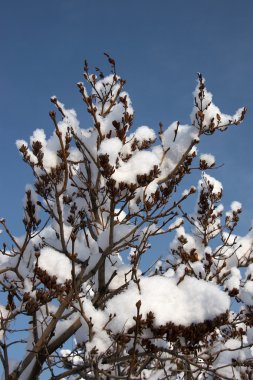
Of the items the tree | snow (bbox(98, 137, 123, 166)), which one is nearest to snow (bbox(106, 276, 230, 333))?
the tree

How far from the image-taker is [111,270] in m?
4.70

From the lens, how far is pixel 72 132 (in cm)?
439

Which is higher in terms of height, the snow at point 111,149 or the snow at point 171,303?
the snow at point 111,149

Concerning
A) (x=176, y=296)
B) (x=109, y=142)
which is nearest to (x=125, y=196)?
(x=109, y=142)

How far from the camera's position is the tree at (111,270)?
9.95ft

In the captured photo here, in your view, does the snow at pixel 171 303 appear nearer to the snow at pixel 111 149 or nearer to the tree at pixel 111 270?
the tree at pixel 111 270

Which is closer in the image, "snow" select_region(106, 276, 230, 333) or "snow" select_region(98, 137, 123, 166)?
"snow" select_region(106, 276, 230, 333)

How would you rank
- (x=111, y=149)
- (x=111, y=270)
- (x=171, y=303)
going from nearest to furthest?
(x=171, y=303)
(x=111, y=149)
(x=111, y=270)

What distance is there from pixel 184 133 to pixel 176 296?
2.27 meters

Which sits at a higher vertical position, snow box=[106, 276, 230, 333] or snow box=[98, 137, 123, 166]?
snow box=[98, 137, 123, 166]

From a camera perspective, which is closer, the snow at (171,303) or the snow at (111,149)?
the snow at (171,303)

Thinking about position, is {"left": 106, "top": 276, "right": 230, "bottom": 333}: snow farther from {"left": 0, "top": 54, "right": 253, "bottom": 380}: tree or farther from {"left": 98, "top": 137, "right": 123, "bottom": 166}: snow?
{"left": 98, "top": 137, "right": 123, "bottom": 166}: snow

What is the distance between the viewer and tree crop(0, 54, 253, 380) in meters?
3.03

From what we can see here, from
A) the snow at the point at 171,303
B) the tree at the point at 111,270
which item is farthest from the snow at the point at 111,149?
the snow at the point at 171,303
